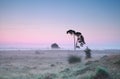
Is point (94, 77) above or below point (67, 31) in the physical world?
below

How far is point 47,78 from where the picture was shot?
28.5 m

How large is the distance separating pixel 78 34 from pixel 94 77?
5980cm

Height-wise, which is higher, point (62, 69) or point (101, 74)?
point (101, 74)

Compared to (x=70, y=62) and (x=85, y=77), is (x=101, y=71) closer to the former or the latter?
(x=85, y=77)

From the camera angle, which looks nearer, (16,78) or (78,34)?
(16,78)

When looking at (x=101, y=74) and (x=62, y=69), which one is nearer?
(x=101, y=74)

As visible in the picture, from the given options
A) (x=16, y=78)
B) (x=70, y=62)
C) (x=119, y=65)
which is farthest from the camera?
(x=70, y=62)

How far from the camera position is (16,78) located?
31.2 m

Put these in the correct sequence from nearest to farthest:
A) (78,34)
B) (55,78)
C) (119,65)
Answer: (119,65)
(55,78)
(78,34)

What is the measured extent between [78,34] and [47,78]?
54930 mm

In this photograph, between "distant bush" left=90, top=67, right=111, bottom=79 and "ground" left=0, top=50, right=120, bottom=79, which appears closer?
"distant bush" left=90, top=67, right=111, bottom=79

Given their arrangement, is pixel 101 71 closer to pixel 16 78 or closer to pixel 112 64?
pixel 112 64

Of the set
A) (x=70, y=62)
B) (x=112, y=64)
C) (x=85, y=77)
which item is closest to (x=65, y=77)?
(x=85, y=77)

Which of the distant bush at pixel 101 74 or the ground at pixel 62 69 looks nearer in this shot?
the distant bush at pixel 101 74
